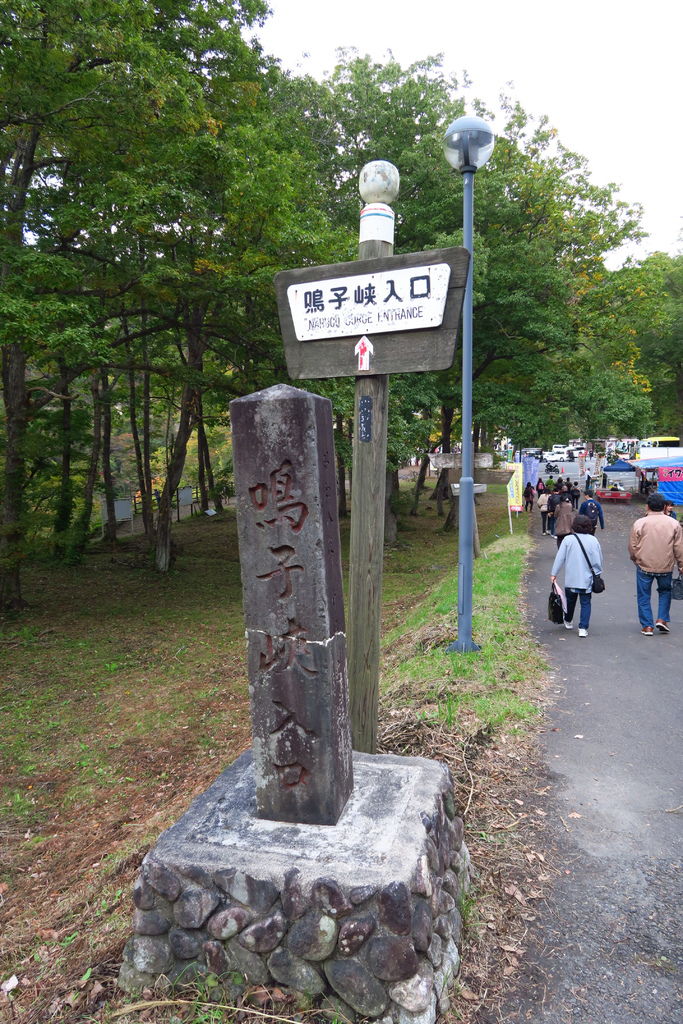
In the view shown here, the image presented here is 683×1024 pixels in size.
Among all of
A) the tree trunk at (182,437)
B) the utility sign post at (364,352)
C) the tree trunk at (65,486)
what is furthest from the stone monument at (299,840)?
the tree trunk at (65,486)

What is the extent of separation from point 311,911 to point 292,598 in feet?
4.39

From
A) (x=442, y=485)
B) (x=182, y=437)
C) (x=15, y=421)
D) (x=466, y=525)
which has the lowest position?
(x=442, y=485)

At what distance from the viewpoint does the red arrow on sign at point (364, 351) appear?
3.62m

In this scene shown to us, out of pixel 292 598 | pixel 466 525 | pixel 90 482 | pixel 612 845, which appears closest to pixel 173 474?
pixel 90 482

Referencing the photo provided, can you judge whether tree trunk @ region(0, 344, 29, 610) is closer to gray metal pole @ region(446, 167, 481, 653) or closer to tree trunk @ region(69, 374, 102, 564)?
tree trunk @ region(69, 374, 102, 564)

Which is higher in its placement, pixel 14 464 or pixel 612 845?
Result: pixel 14 464

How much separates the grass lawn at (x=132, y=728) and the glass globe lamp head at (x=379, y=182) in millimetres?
3808

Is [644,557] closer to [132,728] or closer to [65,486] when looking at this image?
[132,728]

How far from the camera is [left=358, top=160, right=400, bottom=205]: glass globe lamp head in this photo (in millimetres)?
3666

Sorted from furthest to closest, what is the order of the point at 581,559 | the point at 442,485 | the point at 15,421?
A: the point at 442,485
the point at 15,421
the point at 581,559

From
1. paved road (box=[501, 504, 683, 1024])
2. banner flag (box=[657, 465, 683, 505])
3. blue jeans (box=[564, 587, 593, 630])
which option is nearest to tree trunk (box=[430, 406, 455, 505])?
banner flag (box=[657, 465, 683, 505])

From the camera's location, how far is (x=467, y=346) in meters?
7.33

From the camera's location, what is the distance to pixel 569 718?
565 centimetres

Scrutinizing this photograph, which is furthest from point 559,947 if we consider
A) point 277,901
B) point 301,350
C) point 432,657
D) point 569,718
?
point 432,657
